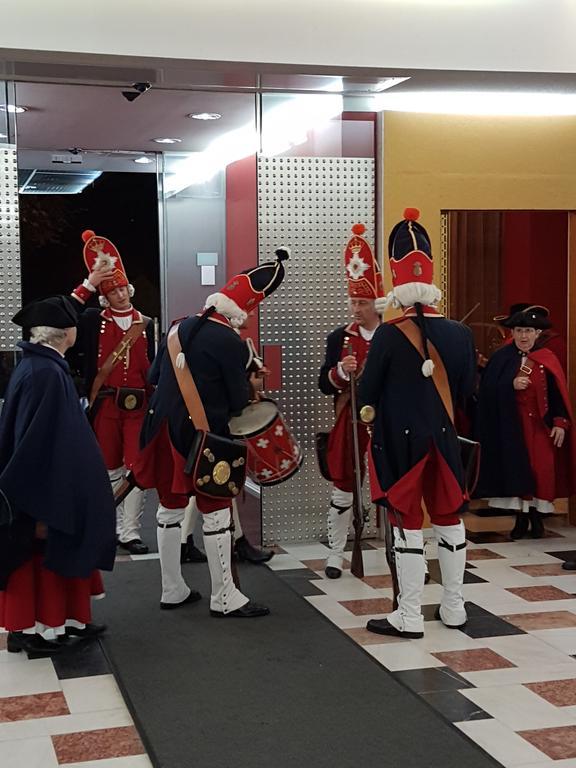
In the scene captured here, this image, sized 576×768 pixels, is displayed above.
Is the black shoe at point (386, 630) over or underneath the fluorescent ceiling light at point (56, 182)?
underneath

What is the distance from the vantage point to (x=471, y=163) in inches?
273

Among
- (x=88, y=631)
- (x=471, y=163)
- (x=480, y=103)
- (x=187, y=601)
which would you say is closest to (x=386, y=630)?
(x=187, y=601)

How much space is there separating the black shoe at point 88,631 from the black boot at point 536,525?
3232 millimetres

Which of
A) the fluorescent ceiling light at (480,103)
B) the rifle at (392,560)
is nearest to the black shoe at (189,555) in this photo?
the rifle at (392,560)

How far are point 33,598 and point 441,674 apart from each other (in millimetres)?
1827

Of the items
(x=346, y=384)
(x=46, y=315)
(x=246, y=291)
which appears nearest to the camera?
(x=46, y=315)

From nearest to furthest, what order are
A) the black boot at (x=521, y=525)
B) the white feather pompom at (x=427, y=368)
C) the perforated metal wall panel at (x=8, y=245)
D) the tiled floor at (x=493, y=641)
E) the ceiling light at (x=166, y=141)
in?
1. the tiled floor at (x=493, y=641)
2. the white feather pompom at (x=427, y=368)
3. the perforated metal wall panel at (x=8, y=245)
4. the black boot at (x=521, y=525)
5. the ceiling light at (x=166, y=141)

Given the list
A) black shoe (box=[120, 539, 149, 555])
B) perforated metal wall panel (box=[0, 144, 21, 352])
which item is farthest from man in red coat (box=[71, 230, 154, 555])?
perforated metal wall panel (box=[0, 144, 21, 352])

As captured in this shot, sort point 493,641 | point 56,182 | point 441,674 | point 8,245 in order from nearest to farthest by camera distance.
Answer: point 441,674, point 493,641, point 8,245, point 56,182

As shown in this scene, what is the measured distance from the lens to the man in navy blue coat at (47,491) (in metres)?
4.56

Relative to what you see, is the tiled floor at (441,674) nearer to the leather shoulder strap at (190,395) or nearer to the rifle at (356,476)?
the rifle at (356,476)

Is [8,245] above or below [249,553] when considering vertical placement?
above

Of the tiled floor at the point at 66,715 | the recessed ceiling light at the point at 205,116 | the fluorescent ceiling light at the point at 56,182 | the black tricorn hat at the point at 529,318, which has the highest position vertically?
the recessed ceiling light at the point at 205,116

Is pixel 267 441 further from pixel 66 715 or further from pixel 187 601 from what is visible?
pixel 66 715
